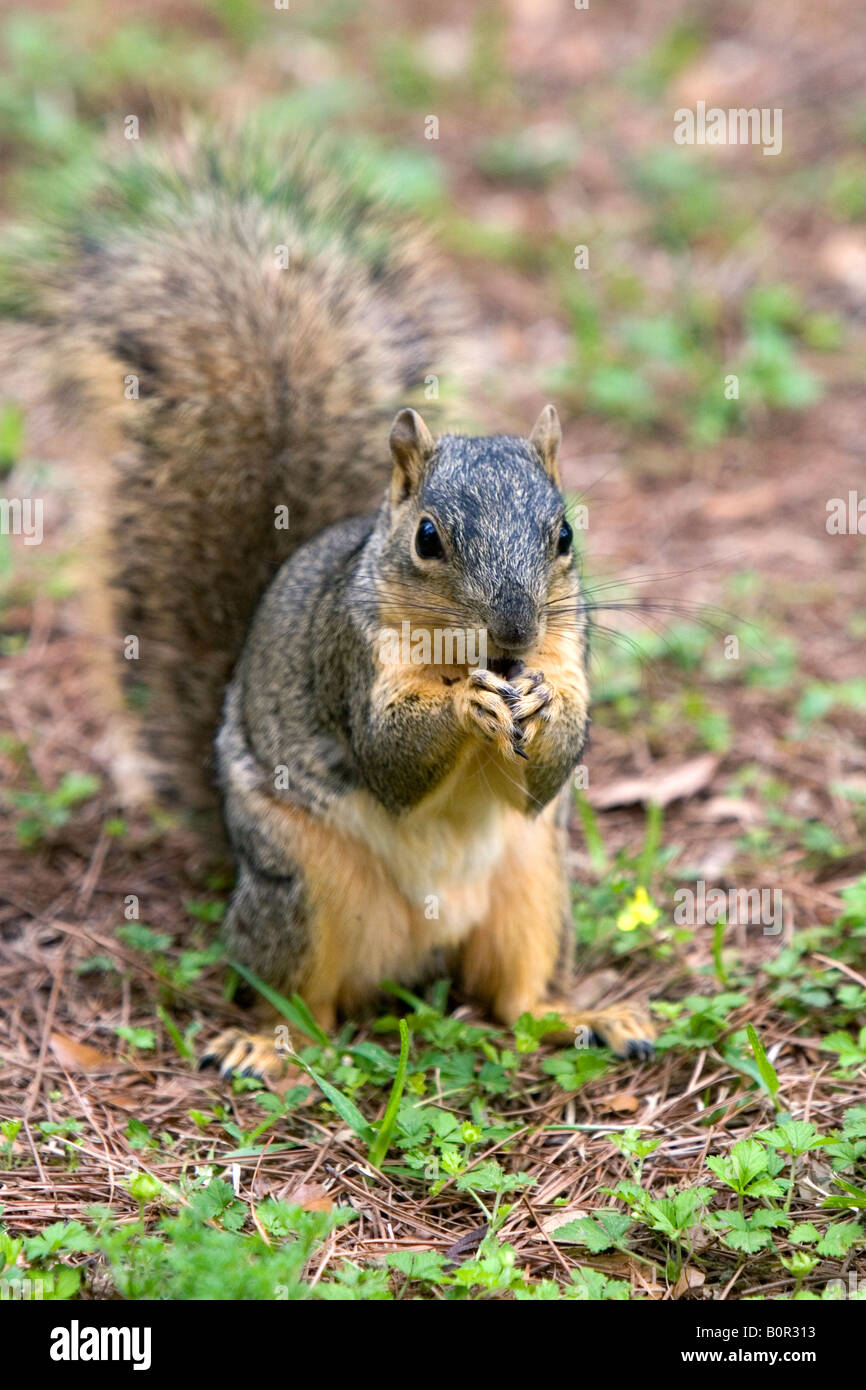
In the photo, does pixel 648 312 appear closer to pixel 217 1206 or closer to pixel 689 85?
pixel 689 85

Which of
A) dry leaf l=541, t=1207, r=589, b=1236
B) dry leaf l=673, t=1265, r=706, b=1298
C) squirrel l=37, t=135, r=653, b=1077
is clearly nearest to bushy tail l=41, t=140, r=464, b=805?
squirrel l=37, t=135, r=653, b=1077

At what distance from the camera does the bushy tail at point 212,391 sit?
3.23 meters

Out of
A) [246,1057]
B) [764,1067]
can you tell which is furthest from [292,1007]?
[764,1067]

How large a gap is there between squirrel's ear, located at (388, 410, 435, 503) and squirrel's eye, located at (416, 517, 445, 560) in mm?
166

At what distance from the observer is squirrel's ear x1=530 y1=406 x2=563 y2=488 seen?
9.21 feet

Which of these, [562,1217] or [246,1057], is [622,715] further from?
[562,1217]

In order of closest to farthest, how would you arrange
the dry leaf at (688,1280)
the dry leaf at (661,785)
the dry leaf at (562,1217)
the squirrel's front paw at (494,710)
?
the dry leaf at (688,1280) → the dry leaf at (562,1217) → the squirrel's front paw at (494,710) → the dry leaf at (661,785)

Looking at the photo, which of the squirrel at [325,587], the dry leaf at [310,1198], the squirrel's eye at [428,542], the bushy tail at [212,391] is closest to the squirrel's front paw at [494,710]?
the squirrel at [325,587]

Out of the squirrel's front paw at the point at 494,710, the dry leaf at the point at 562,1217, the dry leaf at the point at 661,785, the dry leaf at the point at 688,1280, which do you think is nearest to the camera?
the dry leaf at the point at 688,1280

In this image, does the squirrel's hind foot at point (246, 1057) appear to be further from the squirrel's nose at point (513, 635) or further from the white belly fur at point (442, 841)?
the squirrel's nose at point (513, 635)

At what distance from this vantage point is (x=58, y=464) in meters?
4.79

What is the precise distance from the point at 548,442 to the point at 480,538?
1.42 ft

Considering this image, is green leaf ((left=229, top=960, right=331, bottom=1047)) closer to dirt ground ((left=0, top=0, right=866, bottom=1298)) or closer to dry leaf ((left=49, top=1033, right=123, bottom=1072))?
dirt ground ((left=0, top=0, right=866, bottom=1298))

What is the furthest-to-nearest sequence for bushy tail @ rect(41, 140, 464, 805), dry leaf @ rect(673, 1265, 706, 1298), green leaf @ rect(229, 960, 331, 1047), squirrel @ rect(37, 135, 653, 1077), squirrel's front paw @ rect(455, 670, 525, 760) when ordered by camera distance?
bushy tail @ rect(41, 140, 464, 805) → green leaf @ rect(229, 960, 331, 1047) → squirrel @ rect(37, 135, 653, 1077) → squirrel's front paw @ rect(455, 670, 525, 760) → dry leaf @ rect(673, 1265, 706, 1298)
